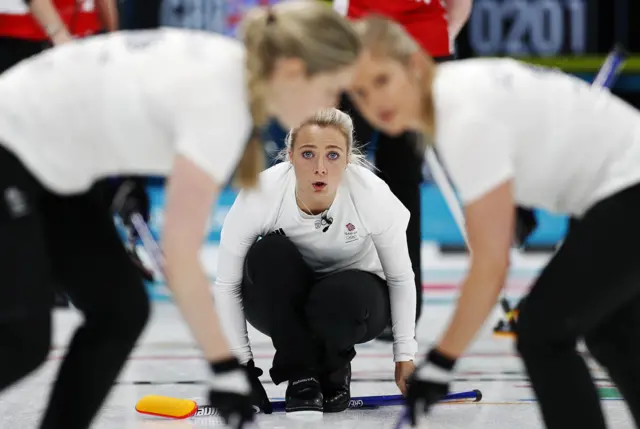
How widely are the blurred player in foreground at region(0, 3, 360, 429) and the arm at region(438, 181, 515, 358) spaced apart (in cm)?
34

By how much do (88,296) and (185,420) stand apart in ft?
2.55

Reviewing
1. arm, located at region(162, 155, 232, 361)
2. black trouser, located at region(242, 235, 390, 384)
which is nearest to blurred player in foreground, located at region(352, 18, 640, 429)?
arm, located at region(162, 155, 232, 361)

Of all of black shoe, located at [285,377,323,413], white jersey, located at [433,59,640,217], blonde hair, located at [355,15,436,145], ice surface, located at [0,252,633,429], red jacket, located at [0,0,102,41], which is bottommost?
ice surface, located at [0,252,633,429]

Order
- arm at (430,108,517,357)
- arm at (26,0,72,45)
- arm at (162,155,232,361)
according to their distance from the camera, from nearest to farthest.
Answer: arm at (162,155,232,361)
arm at (430,108,517,357)
arm at (26,0,72,45)

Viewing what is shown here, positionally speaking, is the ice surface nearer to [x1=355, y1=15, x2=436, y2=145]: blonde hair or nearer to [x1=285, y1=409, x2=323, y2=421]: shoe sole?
[x1=285, y1=409, x2=323, y2=421]: shoe sole

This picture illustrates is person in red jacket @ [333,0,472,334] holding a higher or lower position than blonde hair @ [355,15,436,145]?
lower

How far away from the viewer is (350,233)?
268cm

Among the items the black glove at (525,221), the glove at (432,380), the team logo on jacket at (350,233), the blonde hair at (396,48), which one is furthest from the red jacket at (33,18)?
the glove at (432,380)

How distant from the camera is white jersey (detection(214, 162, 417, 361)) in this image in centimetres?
264

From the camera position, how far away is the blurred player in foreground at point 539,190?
1.79m

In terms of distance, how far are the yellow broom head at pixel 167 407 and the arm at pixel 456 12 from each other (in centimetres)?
145

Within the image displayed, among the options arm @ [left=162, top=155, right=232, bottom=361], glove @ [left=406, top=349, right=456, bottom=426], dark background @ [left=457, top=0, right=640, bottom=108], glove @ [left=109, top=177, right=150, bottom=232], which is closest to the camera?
arm @ [left=162, top=155, right=232, bottom=361]

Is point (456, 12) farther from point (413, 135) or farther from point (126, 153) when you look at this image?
point (126, 153)

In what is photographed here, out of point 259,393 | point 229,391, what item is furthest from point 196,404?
point 229,391
